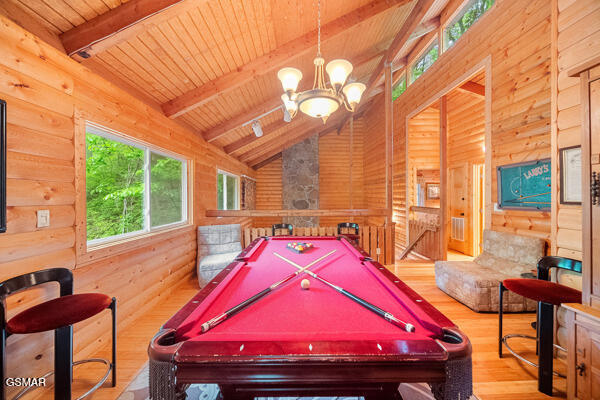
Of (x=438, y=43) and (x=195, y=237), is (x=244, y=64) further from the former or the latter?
(x=438, y=43)

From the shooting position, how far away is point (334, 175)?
348 inches

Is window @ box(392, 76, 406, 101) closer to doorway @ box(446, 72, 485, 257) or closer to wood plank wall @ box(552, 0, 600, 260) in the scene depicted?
doorway @ box(446, 72, 485, 257)

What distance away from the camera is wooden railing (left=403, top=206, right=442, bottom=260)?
4.68m

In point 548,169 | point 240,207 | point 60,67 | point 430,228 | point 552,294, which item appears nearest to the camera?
point 552,294

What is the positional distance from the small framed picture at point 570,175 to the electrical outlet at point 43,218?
405cm

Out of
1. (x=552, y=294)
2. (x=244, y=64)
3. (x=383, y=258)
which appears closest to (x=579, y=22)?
(x=552, y=294)

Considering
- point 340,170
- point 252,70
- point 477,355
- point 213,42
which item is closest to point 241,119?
point 252,70

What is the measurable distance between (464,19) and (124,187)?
575 cm

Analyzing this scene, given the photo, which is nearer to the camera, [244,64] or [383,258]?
[244,64]

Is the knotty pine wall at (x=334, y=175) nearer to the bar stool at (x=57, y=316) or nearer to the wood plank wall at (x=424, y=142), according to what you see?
the wood plank wall at (x=424, y=142)

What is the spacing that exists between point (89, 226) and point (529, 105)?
15.7 feet

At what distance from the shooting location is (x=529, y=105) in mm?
2627

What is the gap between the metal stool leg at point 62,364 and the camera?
1397 millimetres

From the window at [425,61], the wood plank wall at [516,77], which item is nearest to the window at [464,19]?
the wood plank wall at [516,77]
